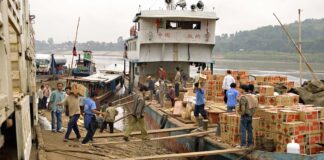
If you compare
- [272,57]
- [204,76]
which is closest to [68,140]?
[204,76]

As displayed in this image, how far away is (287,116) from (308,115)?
0.53 metres

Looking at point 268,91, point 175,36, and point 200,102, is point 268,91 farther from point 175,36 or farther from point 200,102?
point 175,36

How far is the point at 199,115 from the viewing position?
1245 centimetres

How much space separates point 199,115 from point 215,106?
880 mm

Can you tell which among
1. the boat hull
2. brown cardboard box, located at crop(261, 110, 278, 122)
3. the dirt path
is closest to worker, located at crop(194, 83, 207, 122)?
the boat hull

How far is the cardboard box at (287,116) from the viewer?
812 centimetres

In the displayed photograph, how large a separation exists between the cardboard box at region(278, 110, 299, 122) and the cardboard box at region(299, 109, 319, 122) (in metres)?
0.16

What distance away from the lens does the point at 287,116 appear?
8.12 metres

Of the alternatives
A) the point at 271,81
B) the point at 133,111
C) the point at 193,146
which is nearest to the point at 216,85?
the point at 271,81

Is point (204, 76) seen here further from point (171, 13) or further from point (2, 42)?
point (2, 42)

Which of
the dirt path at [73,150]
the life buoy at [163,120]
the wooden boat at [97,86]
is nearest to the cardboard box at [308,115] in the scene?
the dirt path at [73,150]

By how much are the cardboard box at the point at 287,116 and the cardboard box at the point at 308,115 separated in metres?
0.16

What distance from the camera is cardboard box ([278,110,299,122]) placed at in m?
8.12

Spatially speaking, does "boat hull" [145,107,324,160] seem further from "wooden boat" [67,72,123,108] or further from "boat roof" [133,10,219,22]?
"wooden boat" [67,72,123,108]
